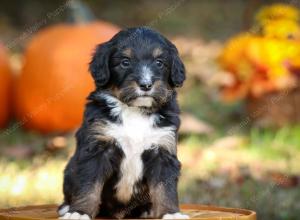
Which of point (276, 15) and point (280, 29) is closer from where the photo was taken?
point (280, 29)

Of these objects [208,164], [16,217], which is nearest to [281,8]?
[208,164]

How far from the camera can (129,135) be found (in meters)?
4.35

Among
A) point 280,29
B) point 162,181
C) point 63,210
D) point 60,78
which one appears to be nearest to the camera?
point 162,181

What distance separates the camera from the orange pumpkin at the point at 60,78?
9672 mm

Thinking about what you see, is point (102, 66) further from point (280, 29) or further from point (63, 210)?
point (280, 29)

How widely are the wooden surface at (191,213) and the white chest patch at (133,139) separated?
42 centimetres

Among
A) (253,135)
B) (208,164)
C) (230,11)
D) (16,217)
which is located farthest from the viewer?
(230,11)

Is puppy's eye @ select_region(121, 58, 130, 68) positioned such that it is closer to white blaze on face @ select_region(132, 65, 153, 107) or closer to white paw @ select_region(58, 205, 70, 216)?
white blaze on face @ select_region(132, 65, 153, 107)

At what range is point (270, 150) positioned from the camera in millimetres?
8352

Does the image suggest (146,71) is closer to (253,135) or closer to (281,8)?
(253,135)

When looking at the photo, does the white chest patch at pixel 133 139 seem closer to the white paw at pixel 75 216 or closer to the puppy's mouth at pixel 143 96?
the puppy's mouth at pixel 143 96

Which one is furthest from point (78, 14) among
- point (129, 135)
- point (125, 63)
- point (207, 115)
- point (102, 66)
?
point (129, 135)

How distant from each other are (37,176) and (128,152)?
304cm

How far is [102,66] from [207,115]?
621 cm
